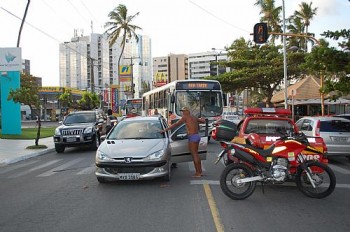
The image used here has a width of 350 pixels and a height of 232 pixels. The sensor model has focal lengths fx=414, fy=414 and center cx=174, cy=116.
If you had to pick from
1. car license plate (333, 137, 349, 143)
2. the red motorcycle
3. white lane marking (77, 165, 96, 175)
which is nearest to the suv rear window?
car license plate (333, 137, 349, 143)

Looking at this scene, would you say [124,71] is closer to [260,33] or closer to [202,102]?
[202,102]

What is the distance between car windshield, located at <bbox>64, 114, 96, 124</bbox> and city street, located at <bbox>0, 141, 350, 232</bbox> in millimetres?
8456

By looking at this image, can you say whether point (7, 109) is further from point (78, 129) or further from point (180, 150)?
point (180, 150)

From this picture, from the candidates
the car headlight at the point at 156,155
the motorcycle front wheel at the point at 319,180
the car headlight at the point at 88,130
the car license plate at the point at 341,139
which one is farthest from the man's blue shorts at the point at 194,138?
the car headlight at the point at 88,130

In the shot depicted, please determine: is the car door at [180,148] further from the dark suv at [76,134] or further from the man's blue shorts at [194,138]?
the dark suv at [76,134]

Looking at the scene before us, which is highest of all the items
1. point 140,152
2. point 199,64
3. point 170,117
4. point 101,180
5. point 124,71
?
point 199,64

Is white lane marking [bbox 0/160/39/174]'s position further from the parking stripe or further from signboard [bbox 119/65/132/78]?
signboard [bbox 119/65/132/78]

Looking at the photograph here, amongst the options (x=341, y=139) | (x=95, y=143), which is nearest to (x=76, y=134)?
(x=95, y=143)

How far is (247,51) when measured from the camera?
3969cm

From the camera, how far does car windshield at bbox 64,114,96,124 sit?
61.8ft

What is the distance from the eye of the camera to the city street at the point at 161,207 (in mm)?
5957

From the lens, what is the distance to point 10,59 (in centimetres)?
2519

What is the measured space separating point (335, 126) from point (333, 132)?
301 mm

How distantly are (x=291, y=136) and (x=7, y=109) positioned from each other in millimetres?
23784
